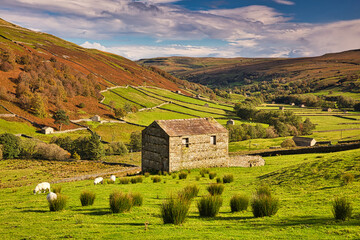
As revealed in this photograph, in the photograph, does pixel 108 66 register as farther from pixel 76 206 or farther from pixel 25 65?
pixel 76 206

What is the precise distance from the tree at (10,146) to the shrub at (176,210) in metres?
64.5

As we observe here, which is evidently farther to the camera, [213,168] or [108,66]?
[108,66]

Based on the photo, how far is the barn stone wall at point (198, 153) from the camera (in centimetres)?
3738

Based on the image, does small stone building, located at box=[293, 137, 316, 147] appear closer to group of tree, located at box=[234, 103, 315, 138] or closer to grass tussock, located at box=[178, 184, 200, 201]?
group of tree, located at box=[234, 103, 315, 138]

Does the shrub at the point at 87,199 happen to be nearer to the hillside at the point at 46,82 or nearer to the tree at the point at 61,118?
the tree at the point at 61,118

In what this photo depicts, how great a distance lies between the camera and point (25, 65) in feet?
374

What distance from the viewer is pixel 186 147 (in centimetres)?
3831

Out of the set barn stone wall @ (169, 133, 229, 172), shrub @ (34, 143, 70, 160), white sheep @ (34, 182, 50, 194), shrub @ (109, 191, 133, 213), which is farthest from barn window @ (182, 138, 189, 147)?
shrub @ (34, 143, 70, 160)

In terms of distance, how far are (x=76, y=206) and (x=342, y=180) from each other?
1609 cm

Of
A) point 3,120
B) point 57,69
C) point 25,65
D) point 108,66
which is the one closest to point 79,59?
point 108,66

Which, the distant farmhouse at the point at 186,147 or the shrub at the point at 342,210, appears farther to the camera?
the distant farmhouse at the point at 186,147

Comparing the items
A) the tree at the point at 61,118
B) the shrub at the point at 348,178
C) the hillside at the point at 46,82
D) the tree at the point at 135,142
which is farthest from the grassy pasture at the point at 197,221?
the hillside at the point at 46,82

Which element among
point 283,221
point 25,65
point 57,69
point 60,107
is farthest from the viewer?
point 57,69

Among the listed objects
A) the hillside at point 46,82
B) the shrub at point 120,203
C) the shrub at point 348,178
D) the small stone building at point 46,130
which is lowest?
the shrub at point 120,203
